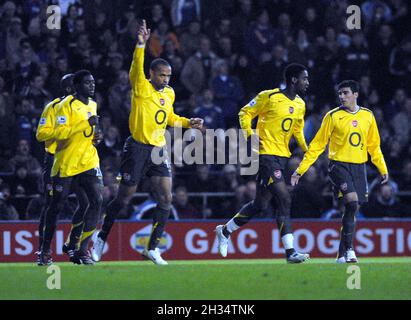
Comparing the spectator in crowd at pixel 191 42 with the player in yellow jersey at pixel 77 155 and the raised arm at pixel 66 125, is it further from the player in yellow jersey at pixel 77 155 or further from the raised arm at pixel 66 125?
the raised arm at pixel 66 125

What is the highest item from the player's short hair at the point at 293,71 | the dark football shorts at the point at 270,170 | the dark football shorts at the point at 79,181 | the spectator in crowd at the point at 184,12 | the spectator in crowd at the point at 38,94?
the spectator in crowd at the point at 184,12

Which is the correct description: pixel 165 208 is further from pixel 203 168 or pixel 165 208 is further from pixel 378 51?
pixel 378 51

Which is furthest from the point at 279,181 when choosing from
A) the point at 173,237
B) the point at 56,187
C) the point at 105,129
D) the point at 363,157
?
the point at 105,129

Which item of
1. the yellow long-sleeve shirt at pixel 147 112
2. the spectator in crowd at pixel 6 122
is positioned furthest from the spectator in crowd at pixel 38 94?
the yellow long-sleeve shirt at pixel 147 112

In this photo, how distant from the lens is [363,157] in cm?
1488

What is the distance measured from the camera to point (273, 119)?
14688 millimetres

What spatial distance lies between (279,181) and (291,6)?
31.2 ft

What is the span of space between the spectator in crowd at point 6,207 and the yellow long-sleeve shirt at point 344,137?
5.98 meters

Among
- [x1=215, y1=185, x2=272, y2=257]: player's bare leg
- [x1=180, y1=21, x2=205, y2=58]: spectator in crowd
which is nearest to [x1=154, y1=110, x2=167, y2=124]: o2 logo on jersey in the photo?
[x1=215, y1=185, x2=272, y2=257]: player's bare leg

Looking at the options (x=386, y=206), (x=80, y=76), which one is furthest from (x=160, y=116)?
(x=386, y=206)

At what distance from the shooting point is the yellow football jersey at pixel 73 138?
14.0m

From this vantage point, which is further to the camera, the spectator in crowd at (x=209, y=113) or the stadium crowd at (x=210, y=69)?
the spectator in crowd at (x=209, y=113)

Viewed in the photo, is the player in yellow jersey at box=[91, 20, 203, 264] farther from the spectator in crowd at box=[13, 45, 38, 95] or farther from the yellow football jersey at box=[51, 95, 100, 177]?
the spectator in crowd at box=[13, 45, 38, 95]

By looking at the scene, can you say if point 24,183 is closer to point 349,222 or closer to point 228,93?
point 228,93
